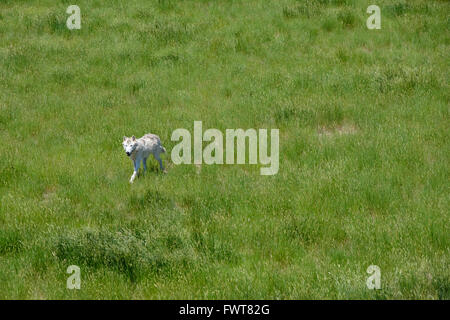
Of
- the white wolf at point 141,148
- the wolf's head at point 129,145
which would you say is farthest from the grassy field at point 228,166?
the wolf's head at point 129,145

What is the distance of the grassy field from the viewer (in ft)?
21.9

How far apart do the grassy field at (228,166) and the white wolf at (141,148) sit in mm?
391

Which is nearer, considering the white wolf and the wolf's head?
the wolf's head

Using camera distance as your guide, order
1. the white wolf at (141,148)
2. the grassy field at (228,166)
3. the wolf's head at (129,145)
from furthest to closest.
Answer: the white wolf at (141,148) → the wolf's head at (129,145) → the grassy field at (228,166)

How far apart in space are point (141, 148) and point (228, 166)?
1.84m

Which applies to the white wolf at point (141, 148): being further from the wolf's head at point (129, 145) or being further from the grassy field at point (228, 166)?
the grassy field at point (228, 166)

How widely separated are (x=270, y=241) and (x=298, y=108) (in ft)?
17.9

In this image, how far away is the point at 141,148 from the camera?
9.43 m

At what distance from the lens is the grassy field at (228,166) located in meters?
6.68

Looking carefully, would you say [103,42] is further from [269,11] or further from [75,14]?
[269,11]

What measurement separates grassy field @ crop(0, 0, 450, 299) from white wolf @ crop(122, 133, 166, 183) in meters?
0.39

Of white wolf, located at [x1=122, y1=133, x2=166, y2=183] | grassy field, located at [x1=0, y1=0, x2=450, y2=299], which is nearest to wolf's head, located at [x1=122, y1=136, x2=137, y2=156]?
white wolf, located at [x1=122, y1=133, x2=166, y2=183]

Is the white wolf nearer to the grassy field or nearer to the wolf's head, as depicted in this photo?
the wolf's head
